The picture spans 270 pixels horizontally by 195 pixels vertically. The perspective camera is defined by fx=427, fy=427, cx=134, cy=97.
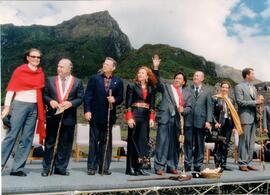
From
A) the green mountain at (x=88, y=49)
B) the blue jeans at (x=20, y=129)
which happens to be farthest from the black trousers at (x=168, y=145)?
the green mountain at (x=88, y=49)

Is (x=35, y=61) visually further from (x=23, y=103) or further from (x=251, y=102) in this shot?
(x=251, y=102)

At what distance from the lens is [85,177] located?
19.7 ft

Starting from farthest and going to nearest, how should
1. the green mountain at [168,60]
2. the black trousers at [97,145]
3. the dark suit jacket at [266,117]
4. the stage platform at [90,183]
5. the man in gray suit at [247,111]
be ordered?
the green mountain at [168,60]
the dark suit jacket at [266,117]
the man in gray suit at [247,111]
the black trousers at [97,145]
the stage platform at [90,183]

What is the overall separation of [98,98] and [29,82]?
1.07 metres

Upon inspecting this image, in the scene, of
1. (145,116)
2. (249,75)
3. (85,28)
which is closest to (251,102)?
(249,75)

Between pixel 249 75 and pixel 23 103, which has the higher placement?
pixel 249 75

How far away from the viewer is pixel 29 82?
5910mm

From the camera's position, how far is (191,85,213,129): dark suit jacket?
7.19m

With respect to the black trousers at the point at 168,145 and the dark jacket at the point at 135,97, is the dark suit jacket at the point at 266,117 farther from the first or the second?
the dark jacket at the point at 135,97

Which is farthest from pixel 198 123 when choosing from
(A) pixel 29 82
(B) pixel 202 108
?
(A) pixel 29 82

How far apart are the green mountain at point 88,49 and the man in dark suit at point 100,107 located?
43.5 feet

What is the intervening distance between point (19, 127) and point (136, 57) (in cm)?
2258

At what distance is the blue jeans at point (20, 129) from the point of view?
587 centimetres

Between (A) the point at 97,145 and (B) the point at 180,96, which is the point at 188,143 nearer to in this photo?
(B) the point at 180,96
